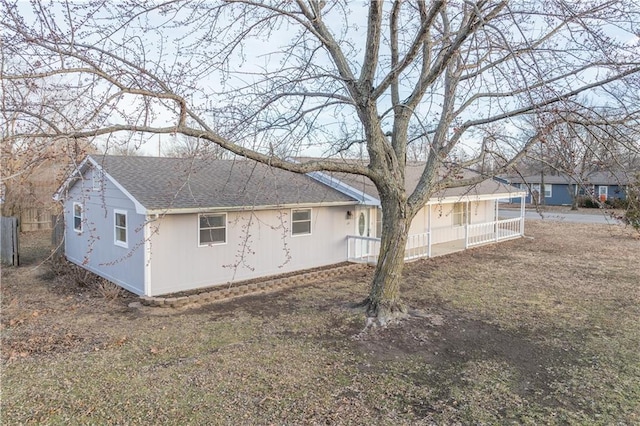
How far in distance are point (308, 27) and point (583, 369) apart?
659 centimetres

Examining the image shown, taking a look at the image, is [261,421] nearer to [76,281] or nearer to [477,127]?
[477,127]

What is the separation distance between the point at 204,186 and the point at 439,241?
10.0 meters

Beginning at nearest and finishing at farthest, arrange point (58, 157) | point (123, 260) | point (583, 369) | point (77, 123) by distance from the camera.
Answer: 1. point (58, 157)
2. point (77, 123)
3. point (583, 369)
4. point (123, 260)

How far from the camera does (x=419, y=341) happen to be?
7.01 metres

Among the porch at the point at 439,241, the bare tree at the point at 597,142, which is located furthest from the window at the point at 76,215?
the bare tree at the point at 597,142

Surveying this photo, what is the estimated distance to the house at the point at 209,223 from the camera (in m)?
9.77

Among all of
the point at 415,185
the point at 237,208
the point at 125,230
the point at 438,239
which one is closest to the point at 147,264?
the point at 125,230

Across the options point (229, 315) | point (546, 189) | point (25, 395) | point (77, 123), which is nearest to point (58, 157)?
point (77, 123)

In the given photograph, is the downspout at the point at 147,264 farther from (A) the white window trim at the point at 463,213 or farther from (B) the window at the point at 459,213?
(B) the window at the point at 459,213

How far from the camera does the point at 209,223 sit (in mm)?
10641

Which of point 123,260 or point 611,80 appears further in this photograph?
point 123,260

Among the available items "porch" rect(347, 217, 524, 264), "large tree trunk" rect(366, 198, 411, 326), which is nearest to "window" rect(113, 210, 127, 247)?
"large tree trunk" rect(366, 198, 411, 326)

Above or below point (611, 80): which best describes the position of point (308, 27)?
above

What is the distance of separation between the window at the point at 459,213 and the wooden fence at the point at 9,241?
1592 centimetres
